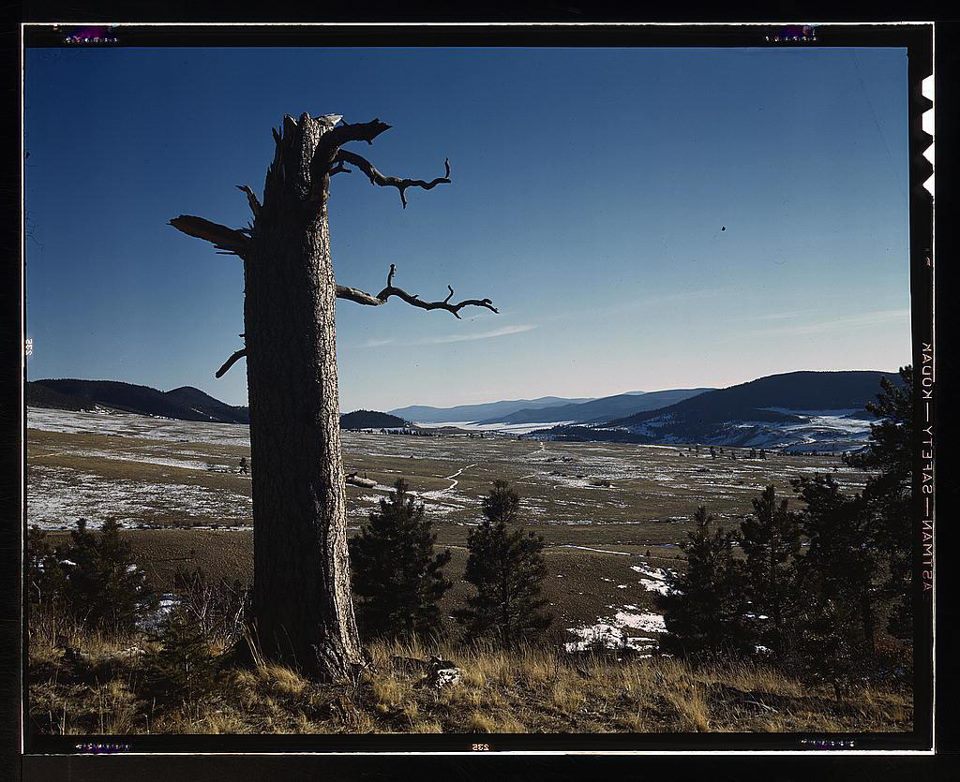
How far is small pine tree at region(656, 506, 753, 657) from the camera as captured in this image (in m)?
7.04

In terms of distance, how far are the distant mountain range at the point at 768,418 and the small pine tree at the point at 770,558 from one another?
1518mm

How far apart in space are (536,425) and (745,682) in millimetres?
3613

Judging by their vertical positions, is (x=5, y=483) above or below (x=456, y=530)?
above

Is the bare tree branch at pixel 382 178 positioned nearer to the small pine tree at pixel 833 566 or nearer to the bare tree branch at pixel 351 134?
the bare tree branch at pixel 351 134

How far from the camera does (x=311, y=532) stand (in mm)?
3051

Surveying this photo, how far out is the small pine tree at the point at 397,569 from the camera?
723 centimetres

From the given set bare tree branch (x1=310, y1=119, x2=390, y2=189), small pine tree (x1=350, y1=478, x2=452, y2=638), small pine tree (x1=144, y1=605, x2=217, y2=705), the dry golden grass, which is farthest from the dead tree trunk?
small pine tree (x1=350, y1=478, x2=452, y2=638)

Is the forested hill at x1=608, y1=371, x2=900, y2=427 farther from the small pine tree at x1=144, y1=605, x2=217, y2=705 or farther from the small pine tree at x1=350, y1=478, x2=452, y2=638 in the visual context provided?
the small pine tree at x1=144, y1=605, x2=217, y2=705

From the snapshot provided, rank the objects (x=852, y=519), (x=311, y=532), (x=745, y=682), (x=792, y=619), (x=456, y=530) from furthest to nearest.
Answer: (x=456, y=530)
(x=792, y=619)
(x=852, y=519)
(x=745, y=682)
(x=311, y=532)

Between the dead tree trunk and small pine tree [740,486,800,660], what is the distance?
22.5ft

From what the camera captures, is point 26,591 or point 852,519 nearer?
point 26,591

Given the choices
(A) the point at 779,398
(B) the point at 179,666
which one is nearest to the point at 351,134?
(B) the point at 179,666
